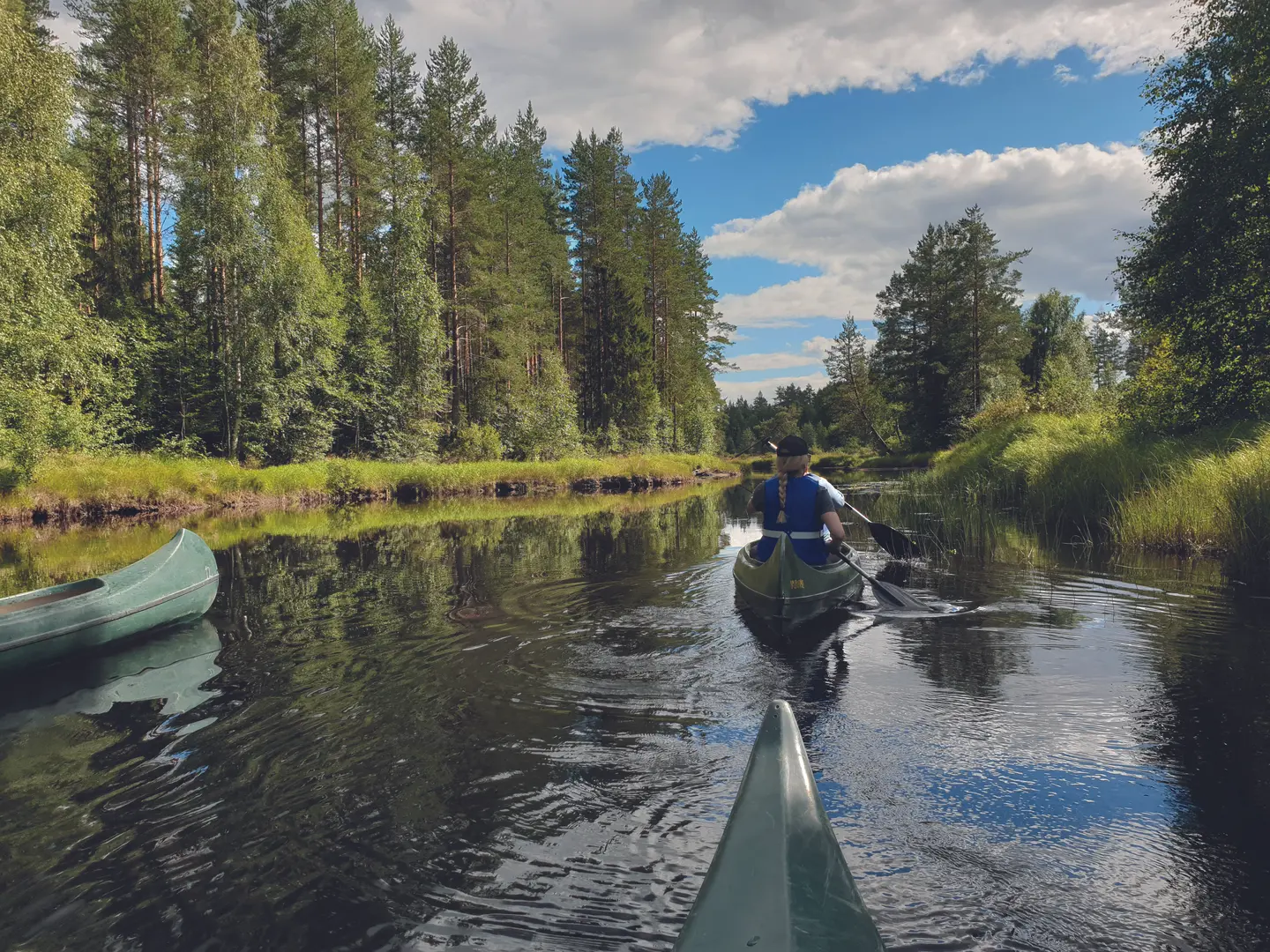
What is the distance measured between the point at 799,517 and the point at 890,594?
5.57 feet

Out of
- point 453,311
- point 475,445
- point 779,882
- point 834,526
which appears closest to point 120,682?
point 779,882

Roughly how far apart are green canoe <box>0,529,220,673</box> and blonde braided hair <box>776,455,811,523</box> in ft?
21.1

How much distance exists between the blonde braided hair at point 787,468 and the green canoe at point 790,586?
295 mm

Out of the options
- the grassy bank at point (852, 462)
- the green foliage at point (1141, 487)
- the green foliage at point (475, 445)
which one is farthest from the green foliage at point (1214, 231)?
the grassy bank at point (852, 462)

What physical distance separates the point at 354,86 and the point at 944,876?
35449 millimetres

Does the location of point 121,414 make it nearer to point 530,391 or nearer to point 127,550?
point 127,550

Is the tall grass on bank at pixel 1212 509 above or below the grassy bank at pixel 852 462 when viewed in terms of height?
below

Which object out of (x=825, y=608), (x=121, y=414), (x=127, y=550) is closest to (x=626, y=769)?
(x=825, y=608)

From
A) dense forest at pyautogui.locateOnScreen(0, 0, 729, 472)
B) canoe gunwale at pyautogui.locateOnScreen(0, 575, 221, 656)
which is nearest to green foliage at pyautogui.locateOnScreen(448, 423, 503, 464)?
dense forest at pyautogui.locateOnScreen(0, 0, 729, 472)

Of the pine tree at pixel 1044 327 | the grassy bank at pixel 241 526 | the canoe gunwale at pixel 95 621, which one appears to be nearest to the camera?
the canoe gunwale at pixel 95 621

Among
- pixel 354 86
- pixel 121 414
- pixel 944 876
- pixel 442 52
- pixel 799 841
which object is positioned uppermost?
pixel 442 52

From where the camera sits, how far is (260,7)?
2983 centimetres

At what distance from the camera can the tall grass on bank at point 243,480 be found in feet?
59.1

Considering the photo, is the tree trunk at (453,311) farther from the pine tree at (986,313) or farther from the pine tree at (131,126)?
the pine tree at (986,313)
